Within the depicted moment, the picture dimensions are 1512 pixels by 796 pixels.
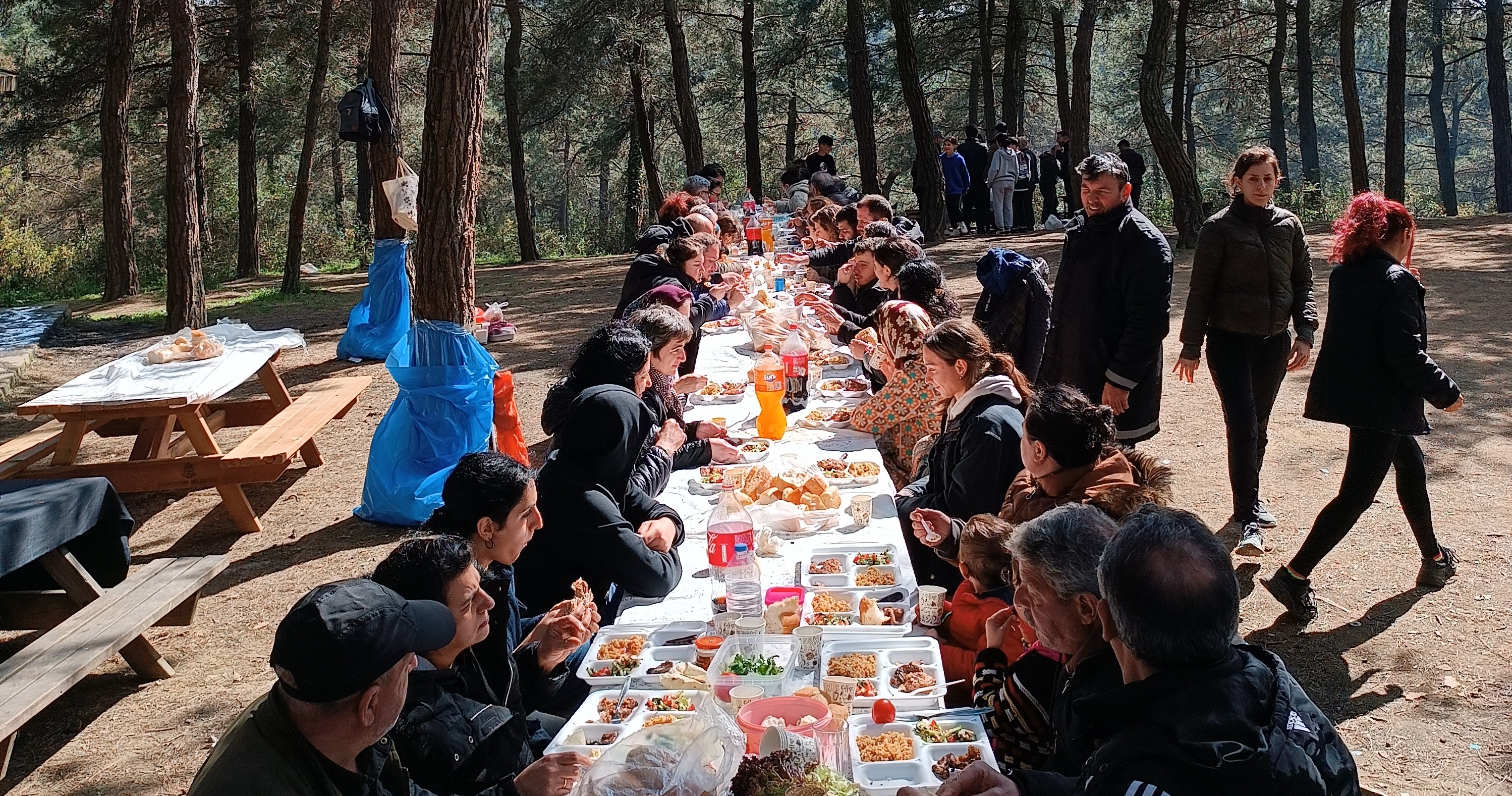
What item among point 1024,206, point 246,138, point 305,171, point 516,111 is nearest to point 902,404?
point 1024,206

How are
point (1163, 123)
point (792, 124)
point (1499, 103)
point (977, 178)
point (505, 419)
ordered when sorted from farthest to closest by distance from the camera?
1. point (792, 124)
2. point (1499, 103)
3. point (977, 178)
4. point (1163, 123)
5. point (505, 419)

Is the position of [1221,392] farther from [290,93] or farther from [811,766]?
[290,93]

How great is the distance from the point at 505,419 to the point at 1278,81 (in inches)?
1177

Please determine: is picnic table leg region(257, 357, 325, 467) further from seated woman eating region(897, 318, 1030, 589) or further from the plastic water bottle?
the plastic water bottle

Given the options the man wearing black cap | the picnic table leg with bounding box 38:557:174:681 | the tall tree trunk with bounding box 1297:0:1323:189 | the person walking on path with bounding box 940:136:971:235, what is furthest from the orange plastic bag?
the tall tree trunk with bounding box 1297:0:1323:189

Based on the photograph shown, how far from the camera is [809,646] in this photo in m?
2.85

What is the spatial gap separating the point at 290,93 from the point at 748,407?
18340 mm

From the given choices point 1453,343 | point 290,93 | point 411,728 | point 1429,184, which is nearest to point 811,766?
point 411,728

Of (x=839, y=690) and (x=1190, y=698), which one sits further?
(x=839, y=690)

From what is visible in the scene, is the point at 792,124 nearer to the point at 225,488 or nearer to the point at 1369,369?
the point at 225,488

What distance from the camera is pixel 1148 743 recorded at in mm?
1784

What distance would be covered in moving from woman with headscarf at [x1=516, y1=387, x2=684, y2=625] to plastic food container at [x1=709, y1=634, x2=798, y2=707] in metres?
0.60

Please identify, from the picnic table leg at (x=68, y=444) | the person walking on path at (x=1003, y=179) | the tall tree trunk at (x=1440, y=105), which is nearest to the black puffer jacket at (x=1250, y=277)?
the picnic table leg at (x=68, y=444)

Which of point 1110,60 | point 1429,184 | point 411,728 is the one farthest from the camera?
point 1429,184
